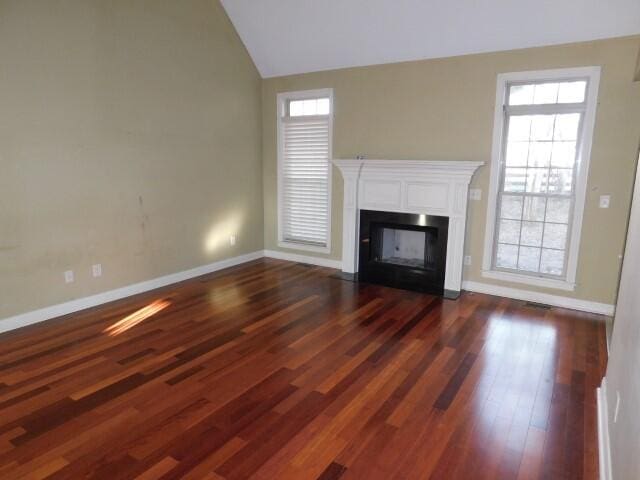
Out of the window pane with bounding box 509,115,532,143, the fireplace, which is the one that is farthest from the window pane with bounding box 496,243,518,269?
the window pane with bounding box 509,115,532,143

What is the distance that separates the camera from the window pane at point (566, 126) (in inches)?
164

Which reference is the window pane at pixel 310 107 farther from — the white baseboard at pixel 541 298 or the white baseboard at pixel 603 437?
the white baseboard at pixel 603 437

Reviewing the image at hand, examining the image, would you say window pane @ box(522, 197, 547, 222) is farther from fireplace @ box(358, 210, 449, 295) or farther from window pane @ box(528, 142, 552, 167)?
fireplace @ box(358, 210, 449, 295)

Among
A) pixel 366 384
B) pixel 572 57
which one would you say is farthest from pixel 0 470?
pixel 572 57

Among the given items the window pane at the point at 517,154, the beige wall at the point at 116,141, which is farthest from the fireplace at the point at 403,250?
the beige wall at the point at 116,141

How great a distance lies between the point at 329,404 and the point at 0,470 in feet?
5.50

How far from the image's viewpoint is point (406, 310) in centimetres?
426

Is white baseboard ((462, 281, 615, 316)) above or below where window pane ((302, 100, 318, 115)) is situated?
below

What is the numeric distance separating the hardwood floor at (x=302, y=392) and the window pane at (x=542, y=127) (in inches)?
68.8

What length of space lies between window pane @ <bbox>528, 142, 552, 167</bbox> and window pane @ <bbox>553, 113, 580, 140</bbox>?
12 cm

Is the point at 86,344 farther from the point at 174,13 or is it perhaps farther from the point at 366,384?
the point at 174,13

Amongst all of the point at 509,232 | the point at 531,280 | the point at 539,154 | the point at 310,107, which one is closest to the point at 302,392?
the point at 531,280

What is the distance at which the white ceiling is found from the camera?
3770 mm

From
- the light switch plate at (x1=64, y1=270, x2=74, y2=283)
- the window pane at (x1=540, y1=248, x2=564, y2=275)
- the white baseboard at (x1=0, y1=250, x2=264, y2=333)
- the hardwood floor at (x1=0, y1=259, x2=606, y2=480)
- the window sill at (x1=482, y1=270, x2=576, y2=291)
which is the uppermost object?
the window pane at (x1=540, y1=248, x2=564, y2=275)
